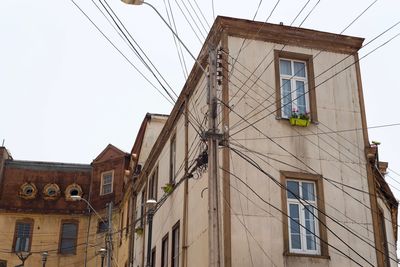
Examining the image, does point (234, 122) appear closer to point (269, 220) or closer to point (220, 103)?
point (220, 103)

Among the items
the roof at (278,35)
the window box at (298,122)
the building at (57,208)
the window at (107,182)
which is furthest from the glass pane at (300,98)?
the window at (107,182)

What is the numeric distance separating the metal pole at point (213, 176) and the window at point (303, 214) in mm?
3277

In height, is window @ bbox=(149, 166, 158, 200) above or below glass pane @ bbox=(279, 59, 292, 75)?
below

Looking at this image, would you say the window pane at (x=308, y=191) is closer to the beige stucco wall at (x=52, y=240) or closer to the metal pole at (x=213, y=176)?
the metal pole at (x=213, y=176)

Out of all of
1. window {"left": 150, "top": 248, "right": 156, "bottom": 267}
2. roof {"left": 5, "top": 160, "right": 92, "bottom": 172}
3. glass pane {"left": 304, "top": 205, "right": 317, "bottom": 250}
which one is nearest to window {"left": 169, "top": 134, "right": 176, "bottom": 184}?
window {"left": 150, "top": 248, "right": 156, "bottom": 267}

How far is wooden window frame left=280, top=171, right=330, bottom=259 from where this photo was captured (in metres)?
14.5

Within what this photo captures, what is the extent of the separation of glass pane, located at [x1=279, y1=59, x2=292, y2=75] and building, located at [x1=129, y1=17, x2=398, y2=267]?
0.10 ft

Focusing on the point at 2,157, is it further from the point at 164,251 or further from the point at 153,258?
the point at 164,251

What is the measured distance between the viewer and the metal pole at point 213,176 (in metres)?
11.3

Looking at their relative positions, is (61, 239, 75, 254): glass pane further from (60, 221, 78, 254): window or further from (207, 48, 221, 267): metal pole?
(207, 48, 221, 267): metal pole

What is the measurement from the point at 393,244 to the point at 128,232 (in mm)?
17660

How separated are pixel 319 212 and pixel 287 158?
1.67m

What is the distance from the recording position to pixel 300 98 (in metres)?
16.6

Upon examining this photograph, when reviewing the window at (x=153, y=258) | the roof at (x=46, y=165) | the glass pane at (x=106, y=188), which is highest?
the roof at (x=46, y=165)
